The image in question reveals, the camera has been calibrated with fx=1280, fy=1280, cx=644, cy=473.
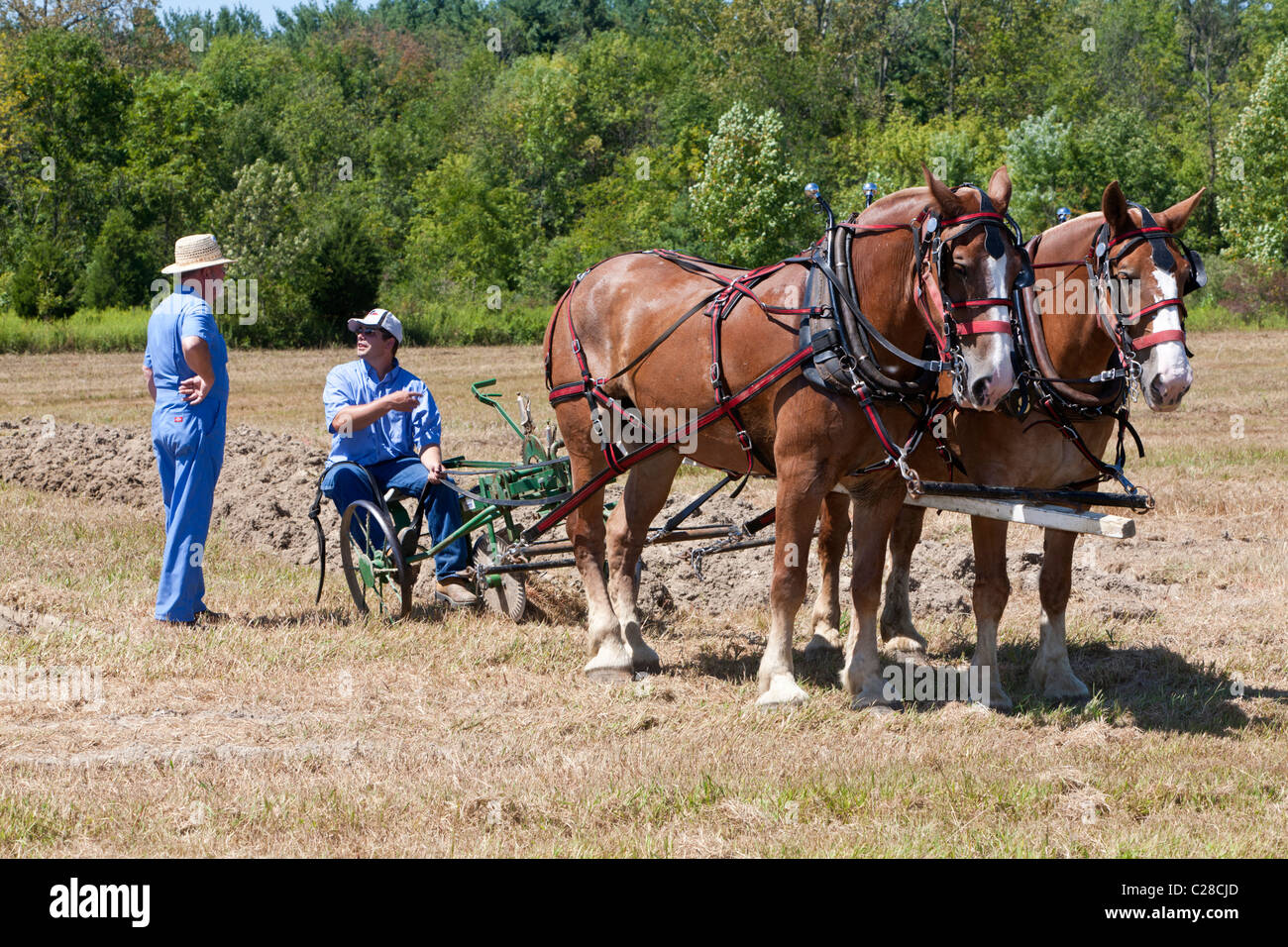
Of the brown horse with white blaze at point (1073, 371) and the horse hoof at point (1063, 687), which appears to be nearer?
the brown horse with white blaze at point (1073, 371)

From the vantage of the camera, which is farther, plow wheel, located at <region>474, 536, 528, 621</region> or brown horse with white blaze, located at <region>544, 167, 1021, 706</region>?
plow wheel, located at <region>474, 536, 528, 621</region>

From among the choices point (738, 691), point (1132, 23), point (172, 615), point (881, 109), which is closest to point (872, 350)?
point (738, 691)

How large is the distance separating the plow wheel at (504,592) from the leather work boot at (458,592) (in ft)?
0.31

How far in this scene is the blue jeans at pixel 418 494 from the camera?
8.03 metres

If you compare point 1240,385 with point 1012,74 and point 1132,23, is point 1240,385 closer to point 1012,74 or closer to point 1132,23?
point 1012,74

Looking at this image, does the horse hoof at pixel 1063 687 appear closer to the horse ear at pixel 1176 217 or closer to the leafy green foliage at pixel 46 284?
the horse ear at pixel 1176 217

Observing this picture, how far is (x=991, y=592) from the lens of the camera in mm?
6324

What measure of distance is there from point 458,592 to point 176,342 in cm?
228

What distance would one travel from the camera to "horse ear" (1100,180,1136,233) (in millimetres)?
5512

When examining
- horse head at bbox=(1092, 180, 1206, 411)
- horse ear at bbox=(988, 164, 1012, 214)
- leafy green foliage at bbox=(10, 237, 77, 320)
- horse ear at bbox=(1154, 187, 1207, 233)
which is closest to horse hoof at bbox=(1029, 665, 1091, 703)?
horse head at bbox=(1092, 180, 1206, 411)

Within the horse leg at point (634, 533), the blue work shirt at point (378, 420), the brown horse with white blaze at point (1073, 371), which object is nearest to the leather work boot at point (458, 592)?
the blue work shirt at point (378, 420)

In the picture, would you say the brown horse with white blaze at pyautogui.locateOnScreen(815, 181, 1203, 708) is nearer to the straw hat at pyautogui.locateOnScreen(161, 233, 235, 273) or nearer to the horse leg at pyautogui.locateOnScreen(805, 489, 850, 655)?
the horse leg at pyautogui.locateOnScreen(805, 489, 850, 655)

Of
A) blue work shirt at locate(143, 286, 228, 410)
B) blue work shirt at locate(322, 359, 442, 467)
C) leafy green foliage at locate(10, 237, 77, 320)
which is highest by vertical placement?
leafy green foliage at locate(10, 237, 77, 320)

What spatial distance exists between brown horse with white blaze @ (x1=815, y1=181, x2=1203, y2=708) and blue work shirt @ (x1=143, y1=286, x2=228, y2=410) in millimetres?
4189
